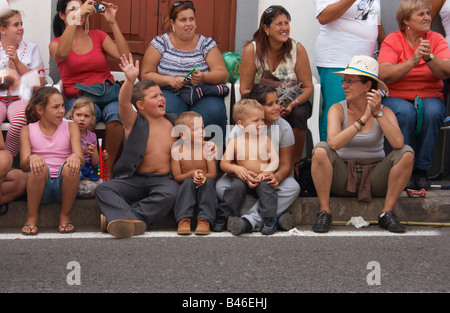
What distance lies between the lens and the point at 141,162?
17.0 feet

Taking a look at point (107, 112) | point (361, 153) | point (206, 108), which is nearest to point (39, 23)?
point (107, 112)

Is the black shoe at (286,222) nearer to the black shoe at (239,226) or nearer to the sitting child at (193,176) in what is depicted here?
the black shoe at (239,226)

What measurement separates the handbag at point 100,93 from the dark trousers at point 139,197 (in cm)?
89

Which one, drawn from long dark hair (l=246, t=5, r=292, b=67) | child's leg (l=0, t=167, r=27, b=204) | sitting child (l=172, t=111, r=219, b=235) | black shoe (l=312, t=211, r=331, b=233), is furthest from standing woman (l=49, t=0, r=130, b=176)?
black shoe (l=312, t=211, r=331, b=233)

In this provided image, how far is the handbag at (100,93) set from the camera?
18.7 ft

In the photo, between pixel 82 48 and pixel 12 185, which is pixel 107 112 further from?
pixel 12 185

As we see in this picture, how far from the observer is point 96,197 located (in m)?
4.95

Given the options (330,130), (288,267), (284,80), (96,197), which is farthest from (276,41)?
(288,267)

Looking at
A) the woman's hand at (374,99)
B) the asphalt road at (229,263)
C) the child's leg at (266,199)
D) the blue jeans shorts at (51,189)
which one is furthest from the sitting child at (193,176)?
the woman's hand at (374,99)

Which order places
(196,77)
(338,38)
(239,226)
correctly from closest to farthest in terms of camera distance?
(239,226) < (196,77) < (338,38)

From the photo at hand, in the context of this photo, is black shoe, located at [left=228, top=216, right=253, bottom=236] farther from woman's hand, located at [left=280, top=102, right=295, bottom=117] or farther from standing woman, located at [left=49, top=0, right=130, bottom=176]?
standing woman, located at [left=49, top=0, right=130, bottom=176]

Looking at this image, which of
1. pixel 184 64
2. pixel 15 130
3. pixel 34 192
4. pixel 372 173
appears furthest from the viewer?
pixel 184 64

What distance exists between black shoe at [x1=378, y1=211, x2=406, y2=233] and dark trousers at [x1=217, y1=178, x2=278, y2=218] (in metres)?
0.80

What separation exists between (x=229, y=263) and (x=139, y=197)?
4.71 ft
